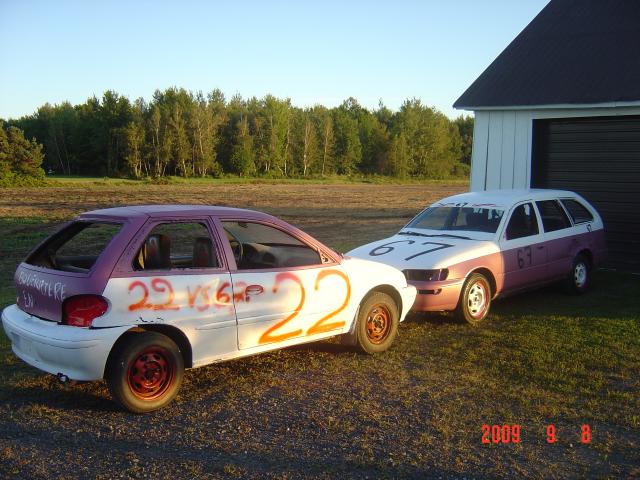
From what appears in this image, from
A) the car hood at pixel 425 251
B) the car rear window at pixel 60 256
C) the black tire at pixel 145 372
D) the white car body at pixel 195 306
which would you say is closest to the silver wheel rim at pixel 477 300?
the car hood at pixel 425 251

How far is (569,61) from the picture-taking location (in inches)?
522

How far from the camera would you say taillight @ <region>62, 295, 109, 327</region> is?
5277mm

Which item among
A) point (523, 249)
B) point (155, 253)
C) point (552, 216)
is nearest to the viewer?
point (155, 253)

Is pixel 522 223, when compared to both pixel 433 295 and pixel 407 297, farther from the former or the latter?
pixel 407 297

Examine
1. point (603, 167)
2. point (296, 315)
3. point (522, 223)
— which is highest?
point (603, 167)

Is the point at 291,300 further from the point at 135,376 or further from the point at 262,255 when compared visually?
the point at 135,376

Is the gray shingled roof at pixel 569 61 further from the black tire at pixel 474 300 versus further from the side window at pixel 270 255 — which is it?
the side window at pixel 270 255

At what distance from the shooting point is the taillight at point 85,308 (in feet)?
17.3

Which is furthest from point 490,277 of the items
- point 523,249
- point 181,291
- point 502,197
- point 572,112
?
point 572,112

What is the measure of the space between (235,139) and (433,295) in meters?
75.5

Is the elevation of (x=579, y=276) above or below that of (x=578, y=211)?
below

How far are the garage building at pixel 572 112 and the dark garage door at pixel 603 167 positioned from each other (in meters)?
0.02

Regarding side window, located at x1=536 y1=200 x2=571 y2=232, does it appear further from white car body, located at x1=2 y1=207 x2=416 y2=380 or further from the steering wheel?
the steering wheel

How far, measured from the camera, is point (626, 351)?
287 inches
